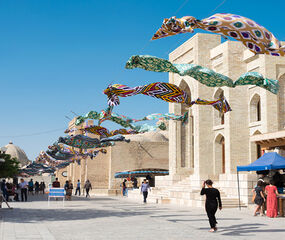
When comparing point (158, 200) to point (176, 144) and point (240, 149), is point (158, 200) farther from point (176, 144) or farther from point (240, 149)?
point (176, 144)

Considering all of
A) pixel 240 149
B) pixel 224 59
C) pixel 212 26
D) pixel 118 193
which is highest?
pixel 224 59

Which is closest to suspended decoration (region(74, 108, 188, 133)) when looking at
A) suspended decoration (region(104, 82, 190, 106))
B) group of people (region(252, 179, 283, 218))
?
suspended decoration (region(104, 82, 190, 106))

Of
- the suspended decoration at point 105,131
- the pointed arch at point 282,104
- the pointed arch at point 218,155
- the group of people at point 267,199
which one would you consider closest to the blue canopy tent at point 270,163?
the group of people at point 267,199

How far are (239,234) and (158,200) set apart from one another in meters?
13.6

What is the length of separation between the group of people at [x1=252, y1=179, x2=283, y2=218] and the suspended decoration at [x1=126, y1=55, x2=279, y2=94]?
12.5ft

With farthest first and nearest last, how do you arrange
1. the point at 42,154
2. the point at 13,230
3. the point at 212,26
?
1. the point at 42,154
2. the point at 13,230
3. the point at 212,26

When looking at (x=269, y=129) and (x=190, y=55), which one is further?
(x=190, y=55)

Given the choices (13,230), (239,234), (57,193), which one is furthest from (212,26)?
(57,193)

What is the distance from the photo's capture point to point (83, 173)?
159 ft

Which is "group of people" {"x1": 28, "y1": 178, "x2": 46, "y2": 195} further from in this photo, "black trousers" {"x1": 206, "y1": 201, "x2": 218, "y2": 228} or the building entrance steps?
"black trousers" {"x1": 206, "y1": 201, "x2": 218, "y2": 228}

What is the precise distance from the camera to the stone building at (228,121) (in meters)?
22.7

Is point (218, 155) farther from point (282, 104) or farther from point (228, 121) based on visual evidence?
point (282, 104)

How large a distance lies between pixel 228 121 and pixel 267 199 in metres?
10.3

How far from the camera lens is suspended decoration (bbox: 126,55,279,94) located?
1233 centimetres
